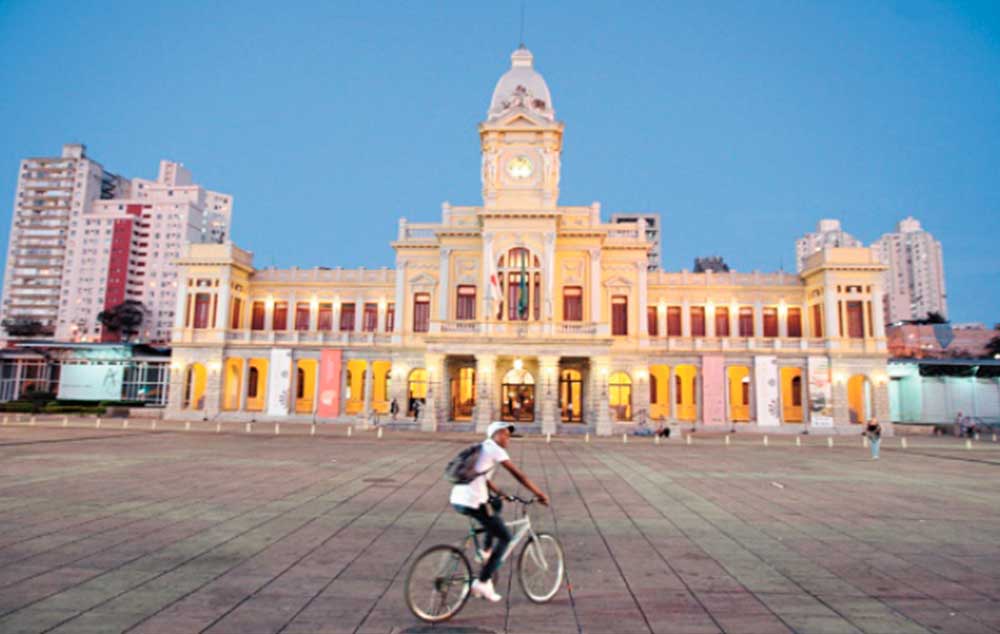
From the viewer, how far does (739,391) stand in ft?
166

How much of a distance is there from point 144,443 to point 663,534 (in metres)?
22.6

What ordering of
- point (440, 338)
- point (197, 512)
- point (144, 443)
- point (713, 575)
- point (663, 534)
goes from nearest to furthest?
point (713, 575), point (663, 534), point (197, 512), point (144, 443), point (440, 338)

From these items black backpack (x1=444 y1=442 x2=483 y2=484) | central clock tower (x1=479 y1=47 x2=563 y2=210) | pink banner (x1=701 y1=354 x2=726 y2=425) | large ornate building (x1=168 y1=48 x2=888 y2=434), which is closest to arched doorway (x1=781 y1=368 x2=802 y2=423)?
large ornate building (x1=168 y1=48 x2=888 y2=434)

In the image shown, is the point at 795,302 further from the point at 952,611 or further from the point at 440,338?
the point at 952,611

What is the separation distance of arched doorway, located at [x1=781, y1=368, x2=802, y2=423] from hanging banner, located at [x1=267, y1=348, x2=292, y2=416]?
37.4m

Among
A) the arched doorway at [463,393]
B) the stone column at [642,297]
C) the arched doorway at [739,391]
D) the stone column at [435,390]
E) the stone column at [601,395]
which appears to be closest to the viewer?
the stone column at [601,395]

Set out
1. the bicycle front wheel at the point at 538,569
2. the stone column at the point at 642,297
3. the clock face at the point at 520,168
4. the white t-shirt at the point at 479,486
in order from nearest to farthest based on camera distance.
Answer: the white t-shirt at the point at 479,486, the bicycle front wheel at the point at 538,569, the clock face at the point at 520,168, the stone column at the point at 642,297

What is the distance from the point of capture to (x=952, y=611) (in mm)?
6781

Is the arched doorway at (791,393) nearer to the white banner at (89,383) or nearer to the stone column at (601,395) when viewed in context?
the stone column at (601,395)

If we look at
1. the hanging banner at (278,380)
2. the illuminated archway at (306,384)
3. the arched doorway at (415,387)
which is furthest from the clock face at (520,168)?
the illuminated archway at (306,384)

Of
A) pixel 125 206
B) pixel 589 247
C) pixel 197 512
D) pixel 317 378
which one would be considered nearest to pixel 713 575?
pixel 197 512

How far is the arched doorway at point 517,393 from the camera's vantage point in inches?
1732

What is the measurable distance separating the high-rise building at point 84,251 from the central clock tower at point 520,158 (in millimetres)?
101752

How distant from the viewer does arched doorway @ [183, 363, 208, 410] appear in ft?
163
